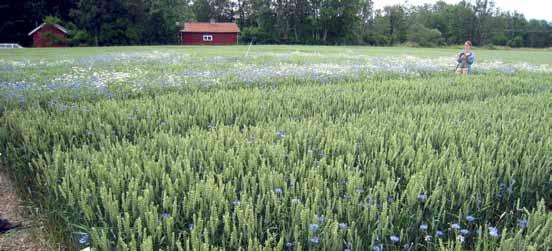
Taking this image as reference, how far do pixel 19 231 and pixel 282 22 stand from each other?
6973cm

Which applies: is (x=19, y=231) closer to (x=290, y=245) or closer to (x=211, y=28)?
(x=290, y=245)

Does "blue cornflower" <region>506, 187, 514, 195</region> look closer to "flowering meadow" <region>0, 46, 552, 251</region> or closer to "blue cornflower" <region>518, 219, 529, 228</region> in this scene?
"flowering meadow" <region>0, 46, 552, 251</region>

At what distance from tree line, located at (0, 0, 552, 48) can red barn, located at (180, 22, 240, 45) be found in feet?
6.87

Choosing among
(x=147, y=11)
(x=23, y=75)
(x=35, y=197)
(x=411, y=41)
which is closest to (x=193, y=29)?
(x=147, y=11)

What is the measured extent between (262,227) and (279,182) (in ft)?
1.65

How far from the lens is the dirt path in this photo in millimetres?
3344

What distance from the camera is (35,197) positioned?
4027 mm

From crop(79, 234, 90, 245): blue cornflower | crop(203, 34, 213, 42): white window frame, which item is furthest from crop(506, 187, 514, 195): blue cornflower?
crop(203, 34, 213, 42): white window frame

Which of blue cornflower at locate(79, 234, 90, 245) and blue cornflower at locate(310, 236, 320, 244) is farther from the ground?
blue cornflower at locate(310, 236, 320, 244)

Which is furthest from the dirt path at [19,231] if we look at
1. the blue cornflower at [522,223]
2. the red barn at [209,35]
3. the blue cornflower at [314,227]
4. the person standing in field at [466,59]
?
the red barn at [209,35]

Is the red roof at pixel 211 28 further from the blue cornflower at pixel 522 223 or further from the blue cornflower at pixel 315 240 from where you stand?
the blue cornflower at pixel 315 240

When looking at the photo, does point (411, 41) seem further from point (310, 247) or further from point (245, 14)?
point (310, 247)

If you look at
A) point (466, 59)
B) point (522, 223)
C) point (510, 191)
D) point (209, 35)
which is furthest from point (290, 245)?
point (209, 35)

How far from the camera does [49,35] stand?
4809 cm
